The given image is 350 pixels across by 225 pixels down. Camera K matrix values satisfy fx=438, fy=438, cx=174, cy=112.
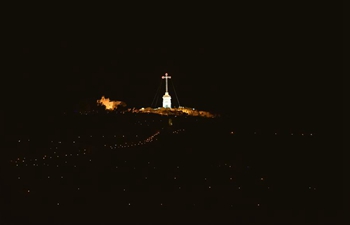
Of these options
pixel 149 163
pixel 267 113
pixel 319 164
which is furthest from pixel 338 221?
pixel 267 113

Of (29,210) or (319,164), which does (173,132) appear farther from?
(29,210)

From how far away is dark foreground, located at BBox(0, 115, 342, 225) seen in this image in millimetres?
7535

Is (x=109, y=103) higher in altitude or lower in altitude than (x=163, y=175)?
higher

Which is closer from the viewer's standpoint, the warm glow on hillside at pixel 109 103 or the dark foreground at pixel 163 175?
the dark foreground at pixel 163 175

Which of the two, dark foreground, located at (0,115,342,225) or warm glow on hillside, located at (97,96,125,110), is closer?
dark foreground, located at (0,115,342,225)

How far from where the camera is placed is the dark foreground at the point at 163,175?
754 cm

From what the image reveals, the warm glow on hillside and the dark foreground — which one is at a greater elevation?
the warm glow on hillside

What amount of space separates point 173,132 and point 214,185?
16.1 ft

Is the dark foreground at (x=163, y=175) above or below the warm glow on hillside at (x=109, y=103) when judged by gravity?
below

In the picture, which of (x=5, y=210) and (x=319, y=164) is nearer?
(x=5, y=210)

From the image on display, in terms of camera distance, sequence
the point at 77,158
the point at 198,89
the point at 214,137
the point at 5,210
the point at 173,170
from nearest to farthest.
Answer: the point at 5,210
the point at 173,170
the point at 77,158
the point at 214,137
the point at 198,89

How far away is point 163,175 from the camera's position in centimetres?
980

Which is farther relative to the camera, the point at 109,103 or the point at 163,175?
the point at 109,103

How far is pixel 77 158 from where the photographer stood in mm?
10953
